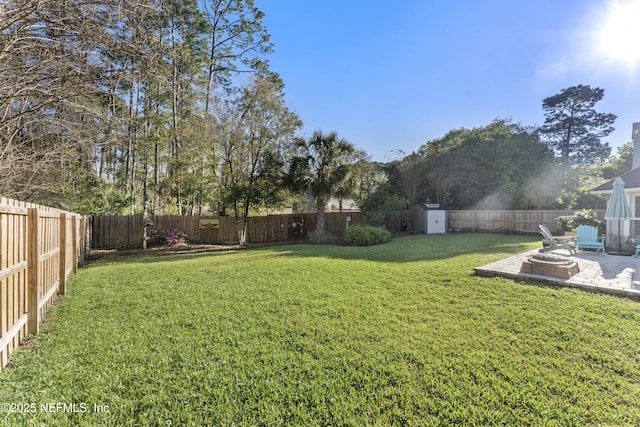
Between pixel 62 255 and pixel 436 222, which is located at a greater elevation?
pixel 436 222

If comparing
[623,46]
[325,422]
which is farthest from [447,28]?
[325,422]

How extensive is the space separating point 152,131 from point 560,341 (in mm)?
15529

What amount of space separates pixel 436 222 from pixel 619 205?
29.7ft

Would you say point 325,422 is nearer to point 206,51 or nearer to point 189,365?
point 189,365

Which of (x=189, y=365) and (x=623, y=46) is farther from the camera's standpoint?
(x=623, y=46)

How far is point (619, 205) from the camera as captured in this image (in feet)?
22.7

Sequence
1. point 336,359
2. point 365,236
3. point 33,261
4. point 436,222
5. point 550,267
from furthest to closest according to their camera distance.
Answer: point 436,222
point 365,236
point 550,267
point 33,261
point 336,359

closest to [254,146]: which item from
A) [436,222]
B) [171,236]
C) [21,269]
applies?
[171,236]

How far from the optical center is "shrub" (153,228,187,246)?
1160cm

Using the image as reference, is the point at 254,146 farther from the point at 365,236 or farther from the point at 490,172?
the point at 490,172

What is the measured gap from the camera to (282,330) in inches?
125

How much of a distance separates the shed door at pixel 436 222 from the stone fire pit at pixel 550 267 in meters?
10.6

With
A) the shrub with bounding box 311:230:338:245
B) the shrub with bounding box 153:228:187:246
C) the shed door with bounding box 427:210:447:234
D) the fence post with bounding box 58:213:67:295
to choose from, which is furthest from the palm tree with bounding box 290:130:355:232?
the fence post with bounding box 58:213:67:295

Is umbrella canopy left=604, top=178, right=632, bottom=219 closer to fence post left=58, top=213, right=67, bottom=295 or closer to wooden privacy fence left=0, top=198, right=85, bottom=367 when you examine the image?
wooden privacy fence left=0, top=198, right=85, bottom=367
